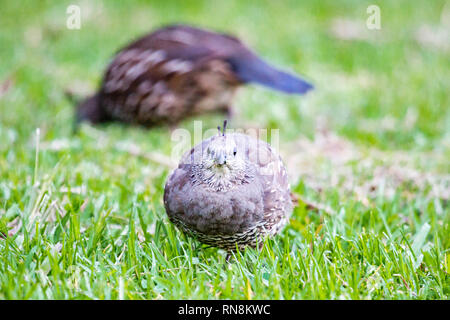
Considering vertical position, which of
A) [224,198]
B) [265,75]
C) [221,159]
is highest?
[265,75]

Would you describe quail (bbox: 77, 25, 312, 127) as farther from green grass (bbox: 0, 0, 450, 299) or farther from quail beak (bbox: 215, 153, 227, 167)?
quail beak (bbox: 215, 153, 227, 167)

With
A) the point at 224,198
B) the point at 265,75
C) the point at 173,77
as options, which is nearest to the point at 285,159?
the point at 265,75

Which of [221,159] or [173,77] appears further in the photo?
[173,77]

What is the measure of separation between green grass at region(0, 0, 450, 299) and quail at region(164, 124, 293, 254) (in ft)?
0.45

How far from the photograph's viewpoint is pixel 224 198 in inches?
111

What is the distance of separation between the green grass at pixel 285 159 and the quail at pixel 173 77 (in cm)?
21

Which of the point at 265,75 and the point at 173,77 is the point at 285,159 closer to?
the point at 265,75

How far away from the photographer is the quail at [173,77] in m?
5.10

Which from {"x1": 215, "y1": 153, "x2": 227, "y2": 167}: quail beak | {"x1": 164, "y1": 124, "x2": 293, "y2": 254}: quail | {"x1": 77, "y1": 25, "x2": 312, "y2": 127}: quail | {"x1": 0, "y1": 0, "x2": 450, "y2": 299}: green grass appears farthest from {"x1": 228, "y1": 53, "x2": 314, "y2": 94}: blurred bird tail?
{"x1": 215, "y1": 153, "x2": 227, "y2": 167}: quail beak

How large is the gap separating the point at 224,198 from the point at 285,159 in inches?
77.2

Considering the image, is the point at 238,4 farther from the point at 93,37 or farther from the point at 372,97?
the point at 372,97

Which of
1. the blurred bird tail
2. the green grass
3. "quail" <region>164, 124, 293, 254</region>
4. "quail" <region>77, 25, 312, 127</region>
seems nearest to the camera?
the green grass

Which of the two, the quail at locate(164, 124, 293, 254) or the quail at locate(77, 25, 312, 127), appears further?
the quail at locate(77, 25, 312, 127)

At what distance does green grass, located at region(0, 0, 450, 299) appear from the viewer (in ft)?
8.77
